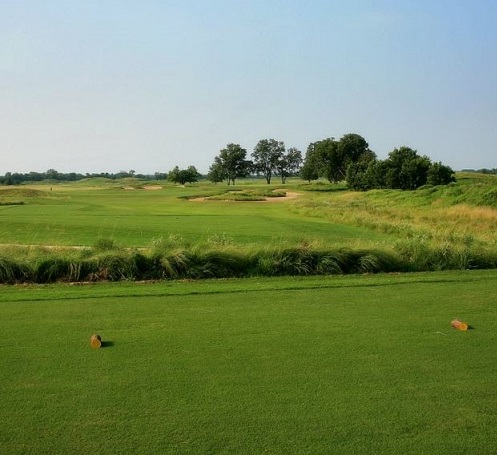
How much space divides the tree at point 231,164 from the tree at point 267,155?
2.78 m

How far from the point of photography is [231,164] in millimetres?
124625

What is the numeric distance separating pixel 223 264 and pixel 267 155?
117708 millimetres

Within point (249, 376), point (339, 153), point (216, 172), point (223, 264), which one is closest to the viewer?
point (249, 376)

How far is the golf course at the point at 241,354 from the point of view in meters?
4.26

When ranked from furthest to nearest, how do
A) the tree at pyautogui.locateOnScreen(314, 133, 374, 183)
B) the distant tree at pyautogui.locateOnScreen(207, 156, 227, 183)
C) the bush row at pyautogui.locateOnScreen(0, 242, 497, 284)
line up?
the distant tree at pyautogui.locateOnScreen(207, 156, 227, 183) < the tree at pyautogui.locateOnScreen(314, 133, 374, 183) < the bush row at pyautogui.locateOnScreen(0, 242, 497, 284)

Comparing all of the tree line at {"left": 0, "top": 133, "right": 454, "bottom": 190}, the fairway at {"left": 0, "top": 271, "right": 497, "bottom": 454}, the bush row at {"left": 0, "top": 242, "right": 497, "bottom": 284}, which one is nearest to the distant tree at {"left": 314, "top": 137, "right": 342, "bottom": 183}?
the tree line at {"left": 0, "top": 133, "right": 454, "bottom": 190}

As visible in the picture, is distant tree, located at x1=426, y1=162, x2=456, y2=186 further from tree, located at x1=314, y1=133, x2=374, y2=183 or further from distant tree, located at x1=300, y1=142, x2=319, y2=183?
distant tree, located at x1=300, y1=142, x2=319, y2=183

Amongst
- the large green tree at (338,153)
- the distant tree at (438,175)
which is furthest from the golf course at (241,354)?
the large green tree at (338,153)

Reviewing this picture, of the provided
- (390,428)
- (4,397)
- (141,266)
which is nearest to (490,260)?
(141,266)

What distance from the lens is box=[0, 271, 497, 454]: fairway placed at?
420cm

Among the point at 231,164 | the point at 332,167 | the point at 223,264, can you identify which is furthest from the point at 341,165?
the point at 223,264

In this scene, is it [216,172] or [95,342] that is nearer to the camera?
[95,342]

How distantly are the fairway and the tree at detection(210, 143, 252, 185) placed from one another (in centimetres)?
11475

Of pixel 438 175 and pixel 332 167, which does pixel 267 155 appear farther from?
pixel 438 175
